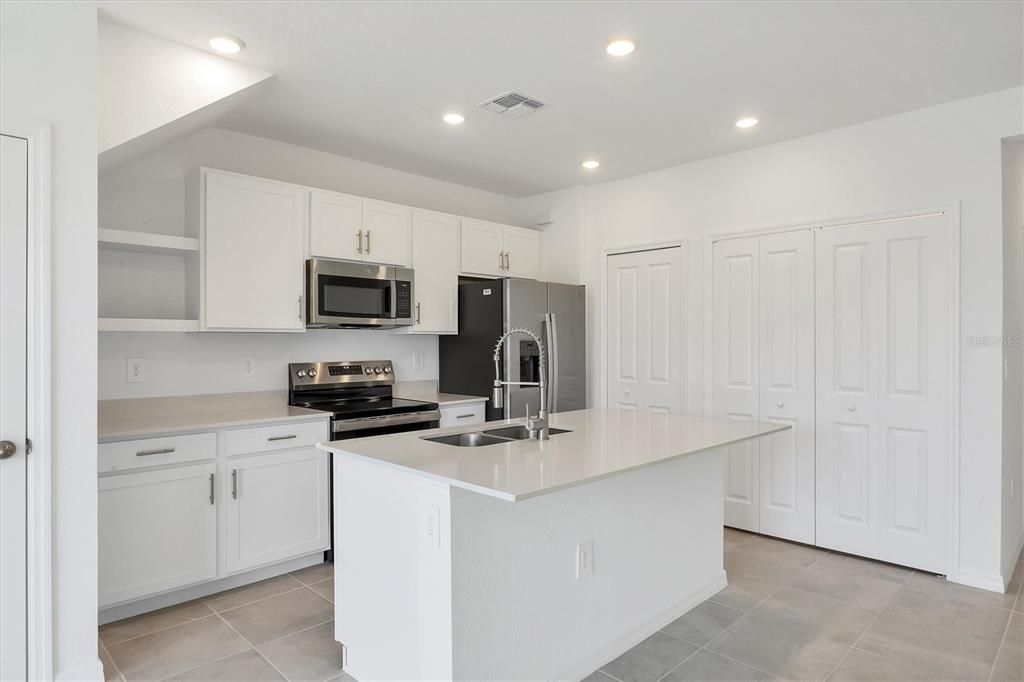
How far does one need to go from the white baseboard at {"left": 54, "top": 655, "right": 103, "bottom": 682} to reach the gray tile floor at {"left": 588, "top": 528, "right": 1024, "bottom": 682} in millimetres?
1847

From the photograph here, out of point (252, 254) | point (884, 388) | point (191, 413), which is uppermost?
point (252, 254)

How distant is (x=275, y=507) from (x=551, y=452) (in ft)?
5.88

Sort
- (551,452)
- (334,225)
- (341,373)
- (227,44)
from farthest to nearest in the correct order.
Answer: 1. (341,373)
2. (334,225)
3. (227,44)
4. (551,452)

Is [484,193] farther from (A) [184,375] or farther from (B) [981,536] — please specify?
(B) [981,536]

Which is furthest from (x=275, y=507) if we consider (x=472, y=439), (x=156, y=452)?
(x=472, y=439)

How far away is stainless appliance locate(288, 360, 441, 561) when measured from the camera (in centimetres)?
348

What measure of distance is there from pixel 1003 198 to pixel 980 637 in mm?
2162

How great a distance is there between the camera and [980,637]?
261cm

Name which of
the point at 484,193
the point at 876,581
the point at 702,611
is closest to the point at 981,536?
the point at 876,581

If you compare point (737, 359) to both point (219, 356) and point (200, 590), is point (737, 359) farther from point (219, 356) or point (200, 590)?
point (200, 590)

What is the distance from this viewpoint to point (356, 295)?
3750 millimetres

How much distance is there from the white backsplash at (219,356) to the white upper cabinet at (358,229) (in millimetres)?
608

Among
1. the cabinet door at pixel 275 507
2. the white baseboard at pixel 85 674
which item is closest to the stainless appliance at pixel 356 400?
the cabinet door at pixel 275 507

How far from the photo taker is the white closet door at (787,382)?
3.76m
